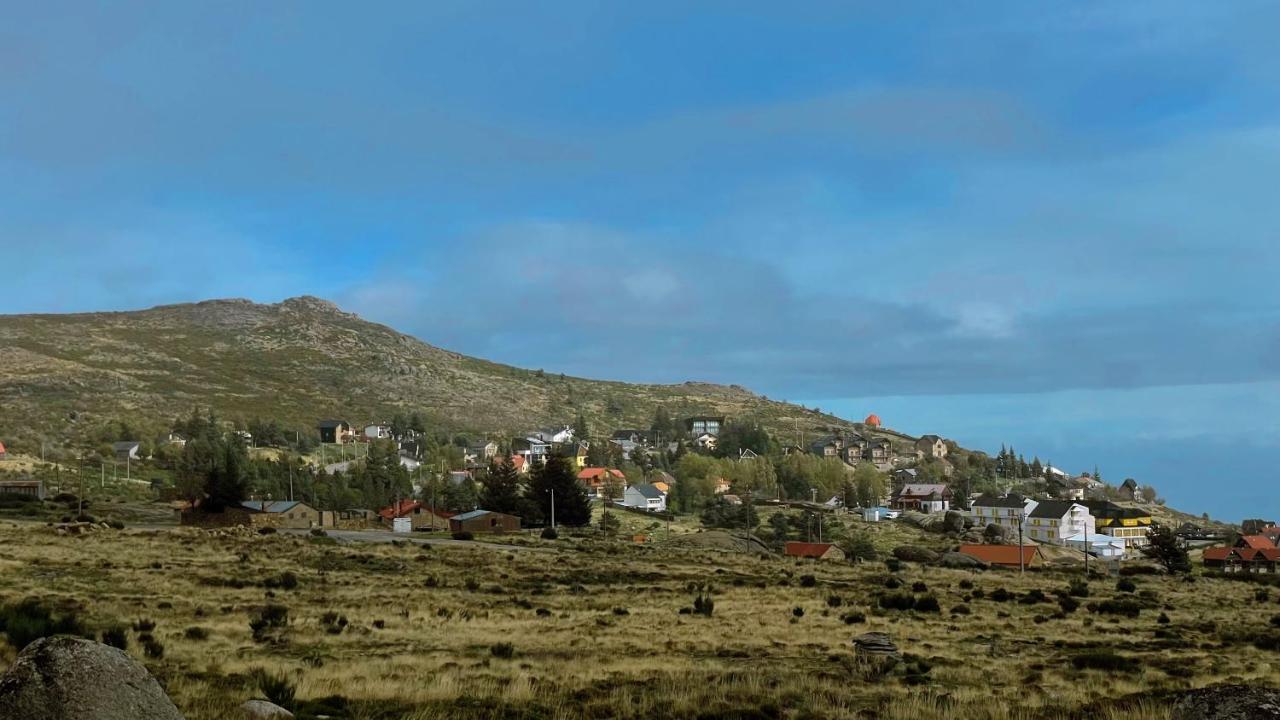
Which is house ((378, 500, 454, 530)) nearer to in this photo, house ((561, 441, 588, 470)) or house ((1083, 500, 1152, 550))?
house ((561, 441, 588, 470))

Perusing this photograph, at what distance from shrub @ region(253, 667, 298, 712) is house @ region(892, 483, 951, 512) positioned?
144111 millimetres

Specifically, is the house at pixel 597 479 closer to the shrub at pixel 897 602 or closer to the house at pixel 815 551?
the house at pixel 815 551

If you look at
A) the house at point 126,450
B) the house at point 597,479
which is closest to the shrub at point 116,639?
the house at point 126,450

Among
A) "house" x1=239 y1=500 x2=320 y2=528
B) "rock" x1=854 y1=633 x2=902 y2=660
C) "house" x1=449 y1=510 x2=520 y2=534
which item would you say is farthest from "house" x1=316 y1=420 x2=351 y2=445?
"rock" x1=854 y1=633 x2=902 y2=660

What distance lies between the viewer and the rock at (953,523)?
125m

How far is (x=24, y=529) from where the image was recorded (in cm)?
6128

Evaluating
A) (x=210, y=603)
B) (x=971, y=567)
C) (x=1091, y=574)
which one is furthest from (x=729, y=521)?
(x=210, y=603)

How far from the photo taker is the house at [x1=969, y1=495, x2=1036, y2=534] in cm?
13188

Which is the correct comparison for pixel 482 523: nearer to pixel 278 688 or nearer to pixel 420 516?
pixel 420 516

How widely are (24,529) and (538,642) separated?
51.1 m

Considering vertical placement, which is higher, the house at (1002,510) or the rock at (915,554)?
the house at (1002,510)

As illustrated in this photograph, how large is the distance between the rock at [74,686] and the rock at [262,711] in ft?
10.7

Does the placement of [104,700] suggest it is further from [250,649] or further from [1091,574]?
[1091,574]

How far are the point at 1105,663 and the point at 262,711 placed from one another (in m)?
22.0
